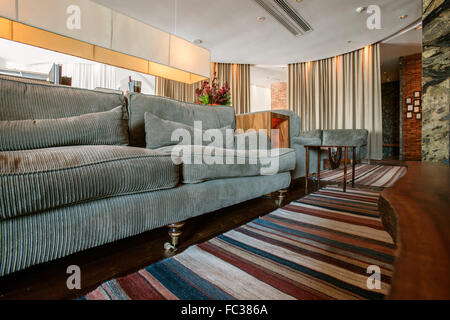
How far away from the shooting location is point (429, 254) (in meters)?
0.22

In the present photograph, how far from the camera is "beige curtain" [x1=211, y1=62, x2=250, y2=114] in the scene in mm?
6454

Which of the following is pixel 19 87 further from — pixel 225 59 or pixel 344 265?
pixel 225 59

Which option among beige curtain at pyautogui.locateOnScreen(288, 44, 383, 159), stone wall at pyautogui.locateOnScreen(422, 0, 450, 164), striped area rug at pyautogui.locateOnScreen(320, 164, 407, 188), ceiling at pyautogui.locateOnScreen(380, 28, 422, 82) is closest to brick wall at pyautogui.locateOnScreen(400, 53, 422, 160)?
ceiling at pyautogui.locateOnScreen(380, 28, 422, 82)

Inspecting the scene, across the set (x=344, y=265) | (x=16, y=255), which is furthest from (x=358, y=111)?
(x=16, y=255)

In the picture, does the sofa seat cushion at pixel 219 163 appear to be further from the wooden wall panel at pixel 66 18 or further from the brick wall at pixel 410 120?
the brick wall at pixel 410 120

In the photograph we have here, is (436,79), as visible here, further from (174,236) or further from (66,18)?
(66,18)

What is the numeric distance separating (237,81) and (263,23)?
249cm

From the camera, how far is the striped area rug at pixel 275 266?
0.64 meters

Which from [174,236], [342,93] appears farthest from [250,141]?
[342,93]

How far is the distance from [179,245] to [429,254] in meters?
0.91

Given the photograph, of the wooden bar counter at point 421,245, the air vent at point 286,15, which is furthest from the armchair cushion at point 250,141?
the air vent at point 286,15

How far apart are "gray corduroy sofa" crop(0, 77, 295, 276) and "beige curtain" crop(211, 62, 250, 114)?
18.1 ft

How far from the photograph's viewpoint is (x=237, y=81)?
657cm

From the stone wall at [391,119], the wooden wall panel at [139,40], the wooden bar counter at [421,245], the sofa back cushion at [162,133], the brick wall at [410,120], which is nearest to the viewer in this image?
the wooden bar counter at [421,245]
